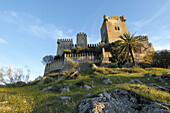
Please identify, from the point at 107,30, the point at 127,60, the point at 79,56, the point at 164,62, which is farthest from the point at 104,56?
the point at 107,30

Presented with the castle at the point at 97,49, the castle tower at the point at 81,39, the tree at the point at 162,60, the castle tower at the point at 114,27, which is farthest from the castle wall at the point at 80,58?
the tree at the point at 162,60

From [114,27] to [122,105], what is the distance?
45.4 meters

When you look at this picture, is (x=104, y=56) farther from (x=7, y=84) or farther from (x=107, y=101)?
(x=107, y=101)

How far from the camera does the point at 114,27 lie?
45.0 metres

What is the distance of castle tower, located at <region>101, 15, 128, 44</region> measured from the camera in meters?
42.4

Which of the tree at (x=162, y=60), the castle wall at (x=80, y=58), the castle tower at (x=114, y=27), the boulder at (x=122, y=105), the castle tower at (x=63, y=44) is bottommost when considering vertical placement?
the boulder at (x=122, y=105)

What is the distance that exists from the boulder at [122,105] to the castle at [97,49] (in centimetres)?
2282

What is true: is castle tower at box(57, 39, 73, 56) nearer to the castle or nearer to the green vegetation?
the castle

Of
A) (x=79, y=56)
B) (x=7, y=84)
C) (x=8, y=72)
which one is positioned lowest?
(x=7, y=84)

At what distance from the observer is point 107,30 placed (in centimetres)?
4341

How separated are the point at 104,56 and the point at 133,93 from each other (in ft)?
80.9

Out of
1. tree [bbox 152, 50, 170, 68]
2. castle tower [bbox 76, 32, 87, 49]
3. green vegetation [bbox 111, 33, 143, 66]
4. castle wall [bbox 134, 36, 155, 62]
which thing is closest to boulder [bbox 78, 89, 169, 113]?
green vegetation [bbox 111, 33, 143, 66]

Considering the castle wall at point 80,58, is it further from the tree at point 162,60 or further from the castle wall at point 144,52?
the tree at point 162,60

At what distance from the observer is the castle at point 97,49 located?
3127cm
